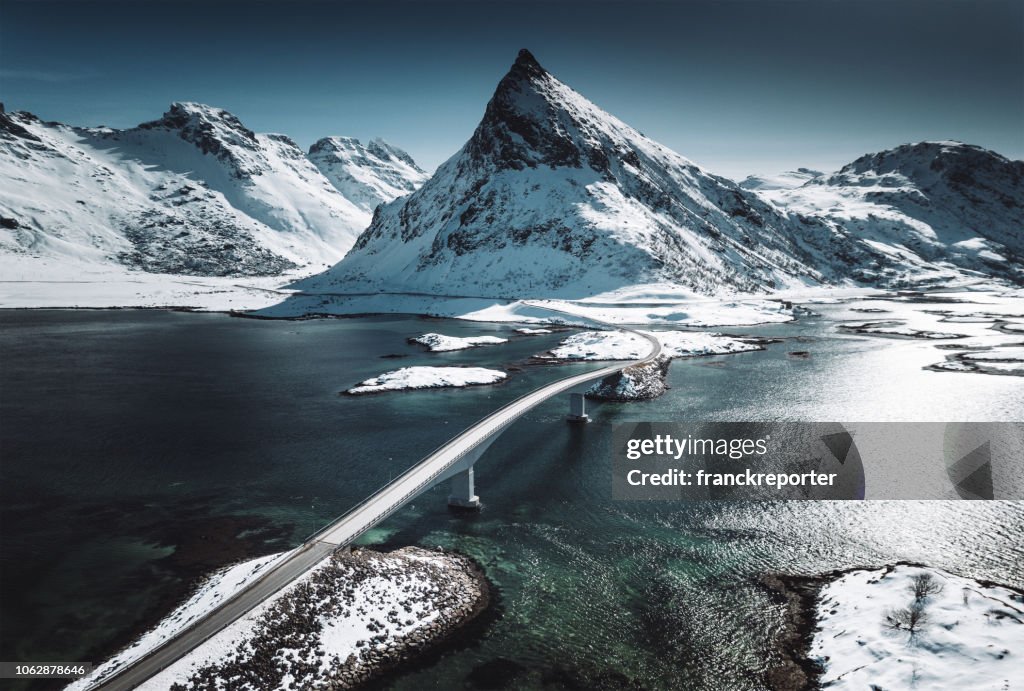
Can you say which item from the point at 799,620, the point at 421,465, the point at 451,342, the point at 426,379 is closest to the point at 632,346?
the point at 451,342

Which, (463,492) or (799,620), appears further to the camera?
(463,492)

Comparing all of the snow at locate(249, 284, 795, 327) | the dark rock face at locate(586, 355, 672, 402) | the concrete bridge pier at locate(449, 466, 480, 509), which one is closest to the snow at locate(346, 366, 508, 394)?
the dark rock face at locate(586, 355, 672, 402)

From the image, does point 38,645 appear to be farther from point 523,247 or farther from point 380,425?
point 523,247

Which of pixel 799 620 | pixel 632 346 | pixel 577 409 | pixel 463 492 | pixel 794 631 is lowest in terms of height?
pixel 794 631

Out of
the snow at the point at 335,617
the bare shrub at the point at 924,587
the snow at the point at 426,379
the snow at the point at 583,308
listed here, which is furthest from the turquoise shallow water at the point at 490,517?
the snow at the point at 583,308

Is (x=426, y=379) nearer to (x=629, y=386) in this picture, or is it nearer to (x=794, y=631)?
(x=629, y=386)

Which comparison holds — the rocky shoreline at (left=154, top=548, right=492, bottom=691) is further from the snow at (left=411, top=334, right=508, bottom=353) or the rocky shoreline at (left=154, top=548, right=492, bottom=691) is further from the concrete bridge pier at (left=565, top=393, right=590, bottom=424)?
the snow at (left=411, top=334, right=508, bottom=353)
